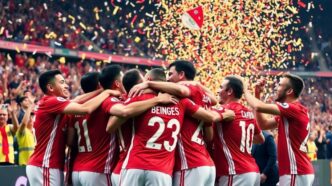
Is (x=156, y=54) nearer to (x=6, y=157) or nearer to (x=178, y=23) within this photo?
(x=178, y=23)

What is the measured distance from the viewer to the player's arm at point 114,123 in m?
8.16

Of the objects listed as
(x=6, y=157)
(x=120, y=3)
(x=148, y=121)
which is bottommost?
(x=6, y=157)

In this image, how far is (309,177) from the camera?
30.9ft

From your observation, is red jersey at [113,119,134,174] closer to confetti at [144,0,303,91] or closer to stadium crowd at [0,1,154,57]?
confetti at [144,0,303,91]

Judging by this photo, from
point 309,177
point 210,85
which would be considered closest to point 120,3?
point 210,85

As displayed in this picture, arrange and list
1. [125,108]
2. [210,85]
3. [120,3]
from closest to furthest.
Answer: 1. [125,108]
2. [210,85]
3. [120,3]

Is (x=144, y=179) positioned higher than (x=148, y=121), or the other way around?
(x=148, y=121)

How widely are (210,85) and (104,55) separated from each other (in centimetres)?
1346

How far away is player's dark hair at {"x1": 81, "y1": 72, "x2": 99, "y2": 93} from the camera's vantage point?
905 centimetres

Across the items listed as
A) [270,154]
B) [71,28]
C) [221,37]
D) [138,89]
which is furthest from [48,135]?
[71,28]

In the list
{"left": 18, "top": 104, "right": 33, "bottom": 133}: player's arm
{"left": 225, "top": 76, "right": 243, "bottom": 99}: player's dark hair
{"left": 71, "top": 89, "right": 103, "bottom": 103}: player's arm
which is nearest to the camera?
{"left": 71, "top": 89, "right": 103, "bottom": 103}: player's arm

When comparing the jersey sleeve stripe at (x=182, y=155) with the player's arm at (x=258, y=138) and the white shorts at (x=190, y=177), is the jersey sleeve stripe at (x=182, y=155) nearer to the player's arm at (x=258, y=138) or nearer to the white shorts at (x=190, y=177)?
the white shorts at (x=190, y=177)

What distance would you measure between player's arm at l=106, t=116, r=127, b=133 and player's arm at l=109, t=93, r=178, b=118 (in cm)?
7

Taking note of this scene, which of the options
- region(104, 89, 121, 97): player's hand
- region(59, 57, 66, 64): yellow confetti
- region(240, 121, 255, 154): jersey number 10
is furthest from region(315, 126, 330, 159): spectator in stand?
region(104, 89, 121, 97): player's hand
